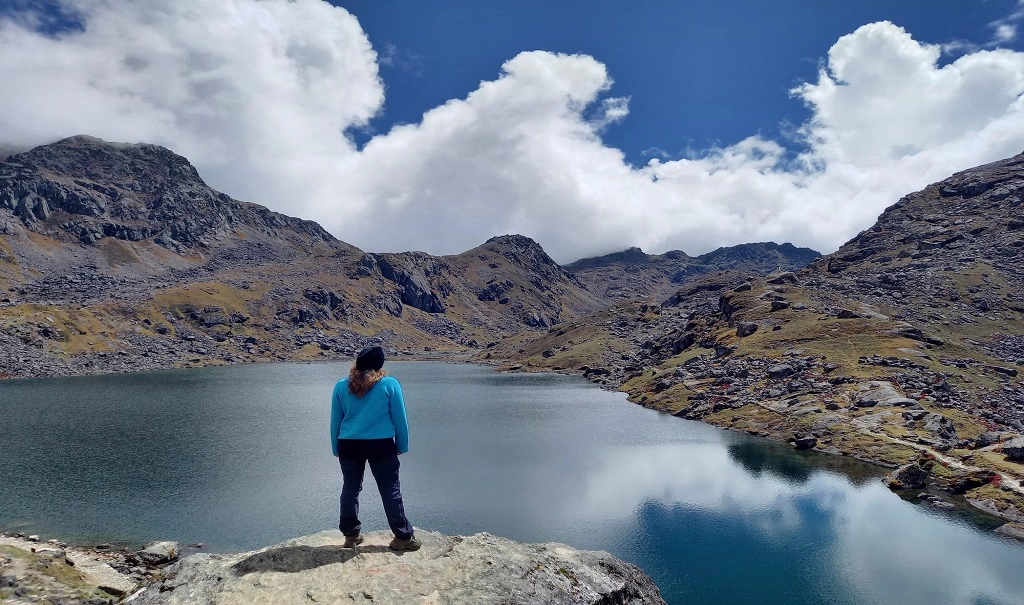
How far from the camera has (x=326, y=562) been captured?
42.1 ft

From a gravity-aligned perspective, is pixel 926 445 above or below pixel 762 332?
below

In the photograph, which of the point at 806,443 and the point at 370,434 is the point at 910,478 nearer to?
the point at 806,443

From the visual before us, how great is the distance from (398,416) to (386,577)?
3.56 m

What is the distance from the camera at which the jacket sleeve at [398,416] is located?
13703 millimetres

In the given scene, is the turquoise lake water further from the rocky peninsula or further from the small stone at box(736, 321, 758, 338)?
the small stone at box(736, 321, 758, 338)

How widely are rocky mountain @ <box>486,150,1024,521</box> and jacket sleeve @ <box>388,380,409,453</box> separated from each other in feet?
208

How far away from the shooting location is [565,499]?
54.7 m

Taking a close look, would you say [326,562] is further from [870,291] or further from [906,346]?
[870,291]

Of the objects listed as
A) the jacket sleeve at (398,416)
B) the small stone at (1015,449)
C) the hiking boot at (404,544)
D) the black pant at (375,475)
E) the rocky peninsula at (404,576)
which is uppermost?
the jacket sleeve at (398,416)

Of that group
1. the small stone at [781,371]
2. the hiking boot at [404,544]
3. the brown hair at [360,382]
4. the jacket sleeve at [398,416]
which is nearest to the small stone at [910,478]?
the small stone at [781,371]

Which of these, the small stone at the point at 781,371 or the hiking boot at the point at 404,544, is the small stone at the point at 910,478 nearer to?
the small stone at the point at 781,371

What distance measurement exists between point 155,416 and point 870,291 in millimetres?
185681

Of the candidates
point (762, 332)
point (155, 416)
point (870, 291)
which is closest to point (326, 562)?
point (155, 416)

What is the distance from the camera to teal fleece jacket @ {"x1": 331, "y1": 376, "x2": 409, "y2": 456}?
1378 centimetres
